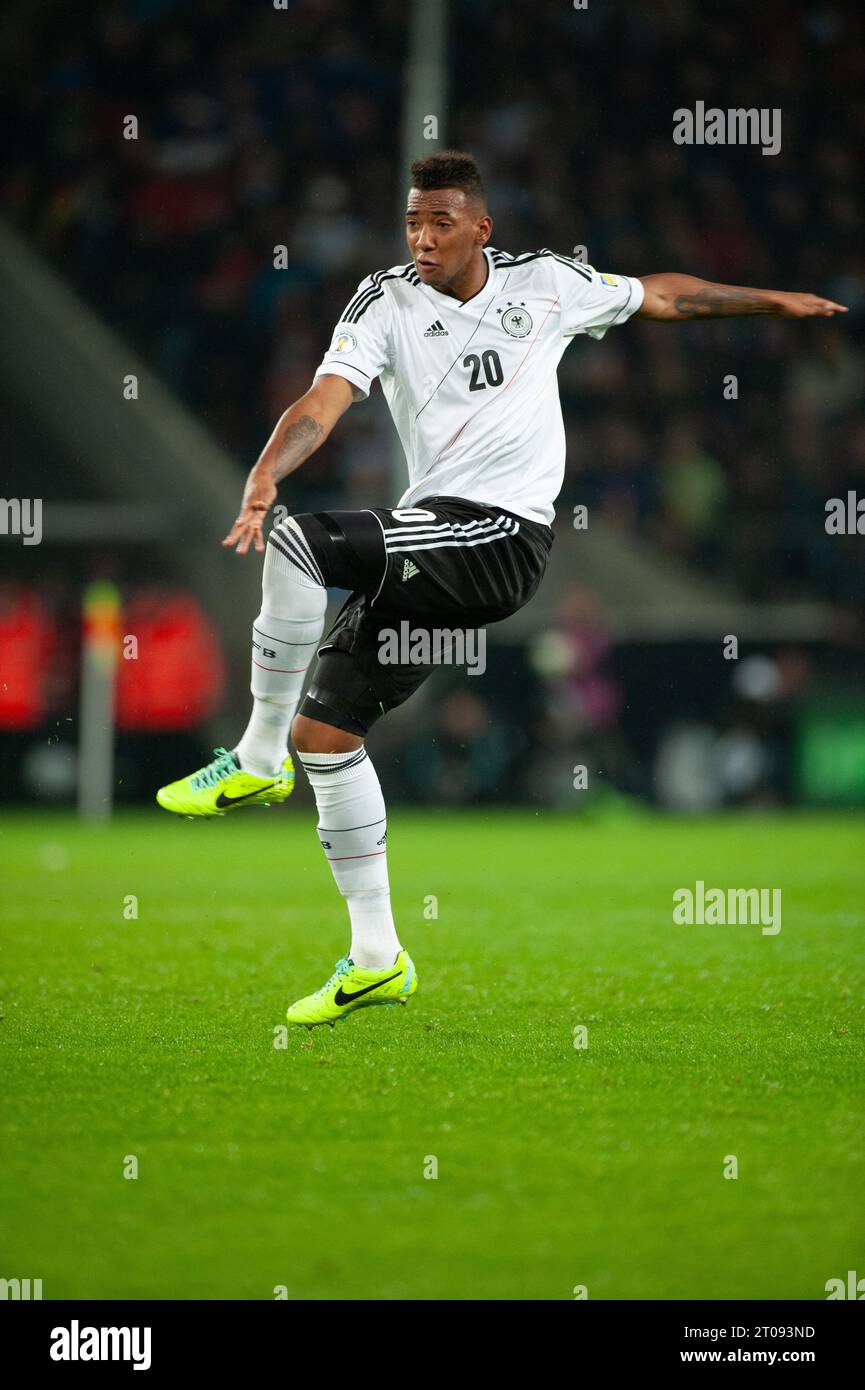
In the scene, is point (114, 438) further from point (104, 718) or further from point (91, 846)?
point (91, 846)

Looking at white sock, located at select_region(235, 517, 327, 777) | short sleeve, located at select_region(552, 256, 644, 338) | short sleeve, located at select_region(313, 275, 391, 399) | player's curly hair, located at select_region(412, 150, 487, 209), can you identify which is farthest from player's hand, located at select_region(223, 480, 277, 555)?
short sleeve, located at select_region(552, 256, 644, 338)

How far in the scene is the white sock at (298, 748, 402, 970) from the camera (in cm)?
509

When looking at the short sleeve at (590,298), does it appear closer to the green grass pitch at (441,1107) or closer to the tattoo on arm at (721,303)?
the tattoo on arm at (721,303)

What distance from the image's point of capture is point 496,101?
60.4 ft

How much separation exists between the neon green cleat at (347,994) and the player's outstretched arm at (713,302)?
2227 mm

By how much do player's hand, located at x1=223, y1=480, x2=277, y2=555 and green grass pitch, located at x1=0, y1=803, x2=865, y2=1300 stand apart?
4.64 feet

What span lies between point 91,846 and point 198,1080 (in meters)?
7.27

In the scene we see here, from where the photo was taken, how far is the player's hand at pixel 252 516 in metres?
4.32

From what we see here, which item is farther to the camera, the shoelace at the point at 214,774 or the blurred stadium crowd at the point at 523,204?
the blurred stadium crowd at the point at 523,204

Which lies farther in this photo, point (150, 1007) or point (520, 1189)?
point (150, 1007)

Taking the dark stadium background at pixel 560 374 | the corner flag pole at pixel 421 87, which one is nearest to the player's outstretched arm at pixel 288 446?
the dark stadium background at pixel 560 374

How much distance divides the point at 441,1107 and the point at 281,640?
151cm

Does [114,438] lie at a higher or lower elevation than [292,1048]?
higher

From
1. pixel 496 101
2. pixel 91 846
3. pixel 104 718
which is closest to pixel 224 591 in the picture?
pixel 104 718
